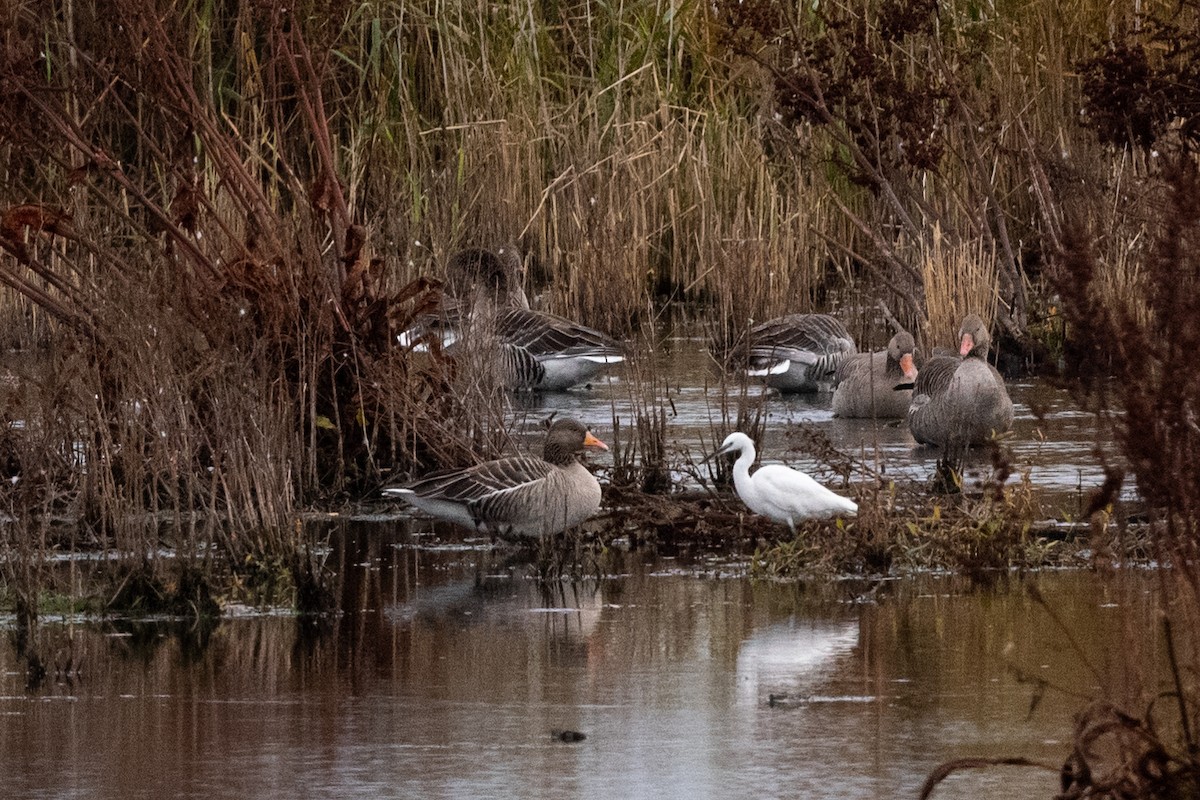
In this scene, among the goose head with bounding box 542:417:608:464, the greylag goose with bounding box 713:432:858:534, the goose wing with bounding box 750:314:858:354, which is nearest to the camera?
the greylag goose with bounding box 713:432:858:534

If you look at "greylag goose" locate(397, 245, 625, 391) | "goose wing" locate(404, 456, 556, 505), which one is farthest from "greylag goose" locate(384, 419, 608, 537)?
"greylag goose" locate(397, 245, 625, 391)

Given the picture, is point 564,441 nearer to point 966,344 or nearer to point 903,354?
point 966,344

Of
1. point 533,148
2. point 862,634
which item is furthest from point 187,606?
point 533,148

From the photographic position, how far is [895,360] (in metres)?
15.6

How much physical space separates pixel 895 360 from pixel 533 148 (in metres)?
7.61

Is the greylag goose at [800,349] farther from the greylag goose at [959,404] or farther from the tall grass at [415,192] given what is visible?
the greylag goose at [959,404]

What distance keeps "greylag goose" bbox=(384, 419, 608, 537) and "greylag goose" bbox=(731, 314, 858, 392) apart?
614 centimetres

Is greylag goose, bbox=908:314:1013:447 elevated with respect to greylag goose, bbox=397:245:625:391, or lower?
lower

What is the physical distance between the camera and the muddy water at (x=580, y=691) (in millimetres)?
6391

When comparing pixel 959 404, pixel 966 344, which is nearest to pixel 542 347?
pixel 966 344

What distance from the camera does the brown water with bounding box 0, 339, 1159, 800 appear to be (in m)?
6.39

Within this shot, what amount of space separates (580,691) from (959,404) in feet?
20.9

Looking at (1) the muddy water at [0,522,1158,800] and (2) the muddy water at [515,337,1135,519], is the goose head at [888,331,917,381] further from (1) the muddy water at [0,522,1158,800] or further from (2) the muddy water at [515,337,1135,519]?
(1) the muddy water at [0,522,1158,800]

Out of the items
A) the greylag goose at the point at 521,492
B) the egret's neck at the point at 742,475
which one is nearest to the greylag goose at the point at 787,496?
the egret's neck at the point at 742,475
